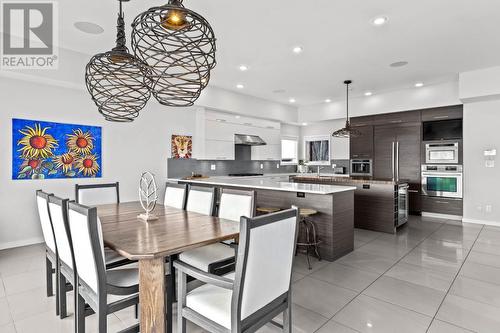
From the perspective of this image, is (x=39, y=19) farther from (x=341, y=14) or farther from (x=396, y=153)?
(x=396, y=153)

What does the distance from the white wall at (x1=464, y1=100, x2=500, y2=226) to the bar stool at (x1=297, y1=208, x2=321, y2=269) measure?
3.91 metres

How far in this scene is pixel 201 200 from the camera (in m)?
2.93

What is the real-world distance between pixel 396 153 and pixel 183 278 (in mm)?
6135

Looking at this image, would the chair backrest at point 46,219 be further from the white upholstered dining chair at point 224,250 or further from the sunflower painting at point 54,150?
the sunflower painting at point 54,150

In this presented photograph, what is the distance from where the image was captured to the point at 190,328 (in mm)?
2062

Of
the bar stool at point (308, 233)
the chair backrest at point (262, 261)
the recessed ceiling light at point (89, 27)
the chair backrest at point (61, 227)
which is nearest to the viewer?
the chair backrest at point (262, 261)

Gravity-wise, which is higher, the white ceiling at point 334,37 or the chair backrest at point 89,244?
the white ceiling at point 334,37

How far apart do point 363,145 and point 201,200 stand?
17.4 feet

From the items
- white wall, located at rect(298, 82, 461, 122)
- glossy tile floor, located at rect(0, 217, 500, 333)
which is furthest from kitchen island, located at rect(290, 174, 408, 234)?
white wall, located at rect(298, 82, 461, 122)

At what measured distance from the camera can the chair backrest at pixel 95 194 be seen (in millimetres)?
3184

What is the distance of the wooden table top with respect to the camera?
1.58m

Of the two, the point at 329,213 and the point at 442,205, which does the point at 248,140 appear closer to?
the point at 329,213

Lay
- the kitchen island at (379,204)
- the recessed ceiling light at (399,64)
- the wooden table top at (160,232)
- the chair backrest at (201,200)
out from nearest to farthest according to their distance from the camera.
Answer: the wooden table top at (160,232) < the chair backrest at (201,200) < the recessed ceiling light at (399,64) < the kitchen island at (379,204)

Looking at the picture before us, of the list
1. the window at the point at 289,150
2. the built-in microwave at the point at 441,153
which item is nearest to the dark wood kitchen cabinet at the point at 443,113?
the built-in microwave at the point at 441,153
